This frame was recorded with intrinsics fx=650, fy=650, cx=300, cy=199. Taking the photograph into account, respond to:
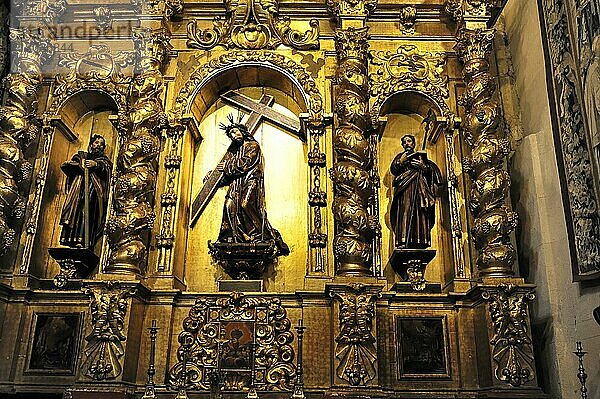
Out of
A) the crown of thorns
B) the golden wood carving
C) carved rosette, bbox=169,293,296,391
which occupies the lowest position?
carved rosette, bbox=169,293,296,391

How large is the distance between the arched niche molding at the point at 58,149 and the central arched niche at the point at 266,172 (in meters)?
1.41

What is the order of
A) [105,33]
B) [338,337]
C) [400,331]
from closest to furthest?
[338,337] → [400,331] → [105,33]

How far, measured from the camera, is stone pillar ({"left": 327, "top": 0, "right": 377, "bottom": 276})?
9.33 m

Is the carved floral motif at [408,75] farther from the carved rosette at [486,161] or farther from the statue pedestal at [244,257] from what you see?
the statue pedestal at [244,257]

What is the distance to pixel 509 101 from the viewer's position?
1067 centimetres

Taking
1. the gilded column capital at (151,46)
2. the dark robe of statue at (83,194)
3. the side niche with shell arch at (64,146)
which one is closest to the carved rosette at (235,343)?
the side niche with shell arch at (64,146)

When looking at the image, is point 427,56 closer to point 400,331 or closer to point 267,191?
point 267,191

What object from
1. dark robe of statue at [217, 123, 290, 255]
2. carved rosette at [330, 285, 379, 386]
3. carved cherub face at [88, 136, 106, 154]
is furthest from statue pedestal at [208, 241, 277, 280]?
carved cherub face at [88, 136, 106, 154]

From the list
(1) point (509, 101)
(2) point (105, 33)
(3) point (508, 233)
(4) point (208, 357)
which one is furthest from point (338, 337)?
(2) point (105, 33)

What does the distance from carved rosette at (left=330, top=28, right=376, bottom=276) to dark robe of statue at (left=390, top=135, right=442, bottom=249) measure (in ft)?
1.84

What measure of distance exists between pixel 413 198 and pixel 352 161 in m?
1.12

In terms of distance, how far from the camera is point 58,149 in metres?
10.9

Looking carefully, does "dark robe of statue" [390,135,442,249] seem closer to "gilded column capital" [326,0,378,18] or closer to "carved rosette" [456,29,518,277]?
"carved rosette" [456,29,518,277]

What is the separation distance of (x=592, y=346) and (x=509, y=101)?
4.40 metres
